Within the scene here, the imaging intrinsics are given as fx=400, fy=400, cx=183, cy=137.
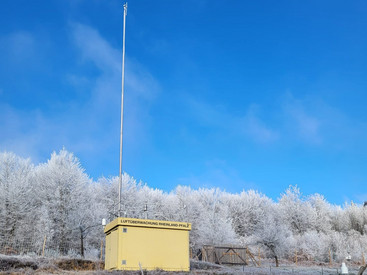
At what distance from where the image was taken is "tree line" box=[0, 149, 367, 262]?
44.0 m

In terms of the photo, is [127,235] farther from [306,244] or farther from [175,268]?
[306,244]

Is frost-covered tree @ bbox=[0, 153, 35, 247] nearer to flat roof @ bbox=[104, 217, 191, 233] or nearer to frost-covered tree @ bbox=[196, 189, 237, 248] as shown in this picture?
frost-covered tree @ bbox=[196, 189, 237, 248]

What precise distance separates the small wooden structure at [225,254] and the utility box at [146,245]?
63.7ft

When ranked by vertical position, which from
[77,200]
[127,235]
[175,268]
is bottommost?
[175,268]

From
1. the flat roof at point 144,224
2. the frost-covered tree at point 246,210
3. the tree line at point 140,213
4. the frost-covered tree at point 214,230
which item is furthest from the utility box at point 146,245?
the frost-covered tree at point 246,210

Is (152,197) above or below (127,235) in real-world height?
above

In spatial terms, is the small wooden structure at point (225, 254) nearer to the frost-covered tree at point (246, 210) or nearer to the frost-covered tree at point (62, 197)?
the frost-covered tree at point (62, 197)

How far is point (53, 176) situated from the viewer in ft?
154

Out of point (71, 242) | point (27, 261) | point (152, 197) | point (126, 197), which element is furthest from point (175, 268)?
point (152, 197)

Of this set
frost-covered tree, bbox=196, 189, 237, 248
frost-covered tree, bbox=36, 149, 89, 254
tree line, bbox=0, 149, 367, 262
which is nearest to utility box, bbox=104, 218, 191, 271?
tree line, bbox=0, 149, 367, 262

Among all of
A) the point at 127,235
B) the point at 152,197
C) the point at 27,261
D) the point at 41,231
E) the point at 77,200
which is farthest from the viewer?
the point at 152,197

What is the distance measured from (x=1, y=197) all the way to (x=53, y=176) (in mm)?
5985

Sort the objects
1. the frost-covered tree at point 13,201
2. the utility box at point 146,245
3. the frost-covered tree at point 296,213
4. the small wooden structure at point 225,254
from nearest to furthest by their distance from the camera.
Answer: the utility box at point 146,245 < the small wooden structure at point 225,254 < the frost-covered tree at point 13,201 < the frost-covered tree at point 296,213

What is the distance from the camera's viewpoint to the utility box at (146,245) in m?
18.8
